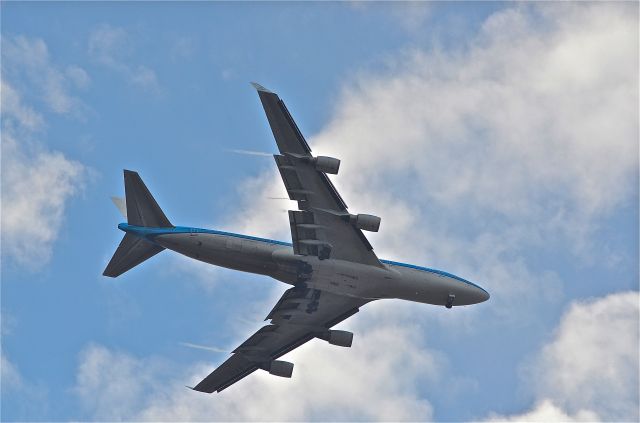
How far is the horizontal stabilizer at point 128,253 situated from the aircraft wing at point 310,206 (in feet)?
35.9

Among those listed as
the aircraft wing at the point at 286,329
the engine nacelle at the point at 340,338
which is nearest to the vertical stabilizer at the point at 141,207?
the aircraft wing at the point at 286,329

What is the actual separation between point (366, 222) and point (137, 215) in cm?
1671

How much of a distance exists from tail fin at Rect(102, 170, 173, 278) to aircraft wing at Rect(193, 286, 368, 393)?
Result: 37.4ft

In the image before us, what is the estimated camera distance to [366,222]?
7956 centimetres

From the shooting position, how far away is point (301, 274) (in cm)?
8269

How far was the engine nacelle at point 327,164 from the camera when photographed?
76000mm

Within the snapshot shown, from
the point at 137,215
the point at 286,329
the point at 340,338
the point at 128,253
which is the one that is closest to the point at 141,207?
the point at 137,215

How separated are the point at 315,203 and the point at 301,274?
6.28 m

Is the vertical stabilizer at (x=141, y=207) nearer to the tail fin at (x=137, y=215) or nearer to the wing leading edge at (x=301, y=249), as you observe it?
the tail fin at (x=137, y=215)

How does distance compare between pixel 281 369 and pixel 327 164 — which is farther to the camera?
pixel 281 369

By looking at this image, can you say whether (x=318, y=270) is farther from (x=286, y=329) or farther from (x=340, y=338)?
(x=286, y=329)

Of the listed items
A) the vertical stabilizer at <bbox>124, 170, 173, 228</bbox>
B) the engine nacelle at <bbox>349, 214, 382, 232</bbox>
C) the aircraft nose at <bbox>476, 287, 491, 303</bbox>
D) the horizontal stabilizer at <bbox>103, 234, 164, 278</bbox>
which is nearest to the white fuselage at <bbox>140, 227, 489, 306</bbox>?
the aircraft nose at <bbox>476, 287, 491, 303</bbox>

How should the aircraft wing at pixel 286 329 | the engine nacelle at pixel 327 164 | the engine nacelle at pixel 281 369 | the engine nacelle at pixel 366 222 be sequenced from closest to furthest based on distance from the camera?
the engine nacelle at pixel 327 164 < the engine nacelle at pixel 366 222 < the aircraft wing at pixel 286 329 < the engine nacelle at pixel 281 369

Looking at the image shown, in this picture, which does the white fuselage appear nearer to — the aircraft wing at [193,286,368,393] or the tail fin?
the tail fin
